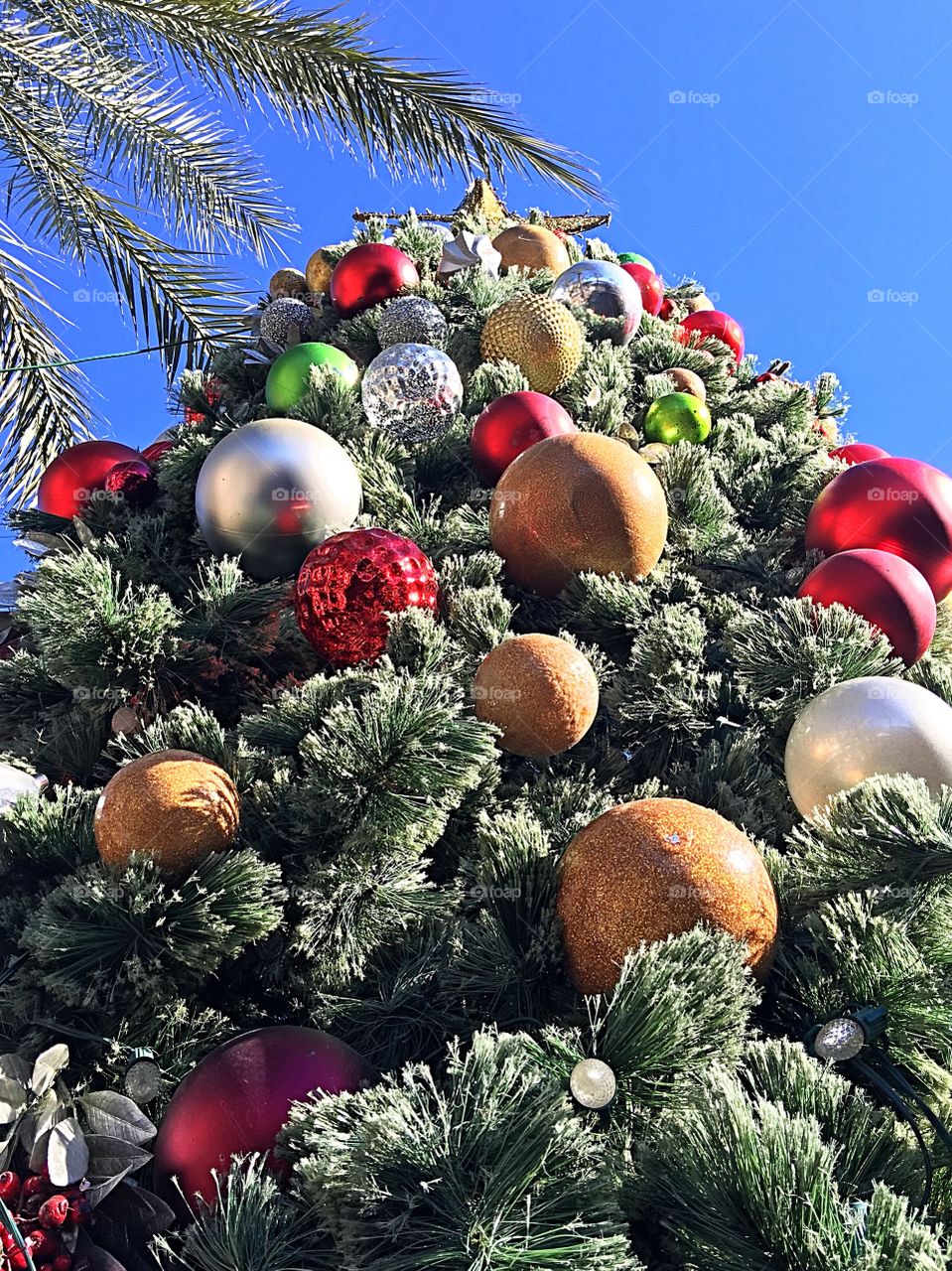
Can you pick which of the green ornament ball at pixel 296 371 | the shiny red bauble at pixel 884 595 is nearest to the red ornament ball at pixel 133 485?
the green ornament ball at pixel 296 371

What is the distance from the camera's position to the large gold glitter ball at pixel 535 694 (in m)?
2.03

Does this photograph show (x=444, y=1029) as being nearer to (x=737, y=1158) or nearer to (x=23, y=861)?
(x=737, y=1158)

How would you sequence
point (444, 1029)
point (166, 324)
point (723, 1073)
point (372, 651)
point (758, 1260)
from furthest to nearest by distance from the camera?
point (166, 324)
point (372, 651)
point (444, 1029)
point (723, 1073)
point (758, 1260)

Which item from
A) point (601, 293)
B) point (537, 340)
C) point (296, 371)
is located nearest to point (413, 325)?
point (537, 340)

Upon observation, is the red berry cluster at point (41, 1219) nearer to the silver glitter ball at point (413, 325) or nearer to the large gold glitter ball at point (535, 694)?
the large gold glitter ball at point (535, 694)

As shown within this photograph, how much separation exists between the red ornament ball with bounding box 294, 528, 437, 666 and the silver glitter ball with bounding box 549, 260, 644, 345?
2549 mm

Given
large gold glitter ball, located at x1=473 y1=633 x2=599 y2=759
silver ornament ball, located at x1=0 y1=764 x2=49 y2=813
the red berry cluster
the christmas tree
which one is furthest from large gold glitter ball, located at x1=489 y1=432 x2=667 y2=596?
the red berry cluster

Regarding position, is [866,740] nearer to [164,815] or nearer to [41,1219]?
[164,815]

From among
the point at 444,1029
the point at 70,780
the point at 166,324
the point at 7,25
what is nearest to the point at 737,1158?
the point at 444,1029

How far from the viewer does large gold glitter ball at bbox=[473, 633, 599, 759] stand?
2026 millimetres

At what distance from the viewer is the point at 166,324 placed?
5.43 m

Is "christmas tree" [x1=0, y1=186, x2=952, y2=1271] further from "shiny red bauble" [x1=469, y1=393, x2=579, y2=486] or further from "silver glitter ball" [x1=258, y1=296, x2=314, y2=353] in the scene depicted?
"silver glitter ball" [x1=258, y1=296, x2=314, y2=353]

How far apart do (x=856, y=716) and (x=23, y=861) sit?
167 centimetres

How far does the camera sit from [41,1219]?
1394mm
